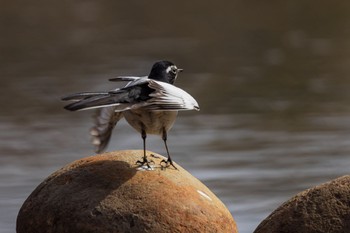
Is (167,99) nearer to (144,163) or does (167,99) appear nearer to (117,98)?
(117,98)

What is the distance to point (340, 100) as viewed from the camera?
50.0 feet

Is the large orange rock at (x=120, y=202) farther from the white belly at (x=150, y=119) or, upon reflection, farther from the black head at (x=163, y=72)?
the black head at (x=163, y=72)

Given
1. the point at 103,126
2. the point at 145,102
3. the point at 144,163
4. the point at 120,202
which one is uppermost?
the point at 145,102

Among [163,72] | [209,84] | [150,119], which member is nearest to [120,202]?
[150,119]

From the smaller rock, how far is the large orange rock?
1.66ft

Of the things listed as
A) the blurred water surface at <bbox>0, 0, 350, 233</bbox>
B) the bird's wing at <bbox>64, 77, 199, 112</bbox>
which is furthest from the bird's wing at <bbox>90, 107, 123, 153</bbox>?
the blurred water surface at <bbox>0, 0, 350, 233</bbox>

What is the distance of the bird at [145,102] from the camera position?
8.25 metres

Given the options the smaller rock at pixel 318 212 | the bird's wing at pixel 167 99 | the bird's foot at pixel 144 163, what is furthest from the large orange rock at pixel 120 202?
the bird's wing at pixel 167 99

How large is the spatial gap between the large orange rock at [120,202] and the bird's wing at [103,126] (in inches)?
15.0

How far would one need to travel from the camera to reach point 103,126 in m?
9.22

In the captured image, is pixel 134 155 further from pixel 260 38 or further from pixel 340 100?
pixel 260 38

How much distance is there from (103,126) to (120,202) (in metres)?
0.98

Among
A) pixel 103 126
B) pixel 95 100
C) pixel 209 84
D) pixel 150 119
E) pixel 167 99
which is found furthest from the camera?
pixel 209 84

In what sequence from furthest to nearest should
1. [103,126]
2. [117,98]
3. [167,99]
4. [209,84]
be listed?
[209,84] → [103,126] → [167,99] → [117,98]
